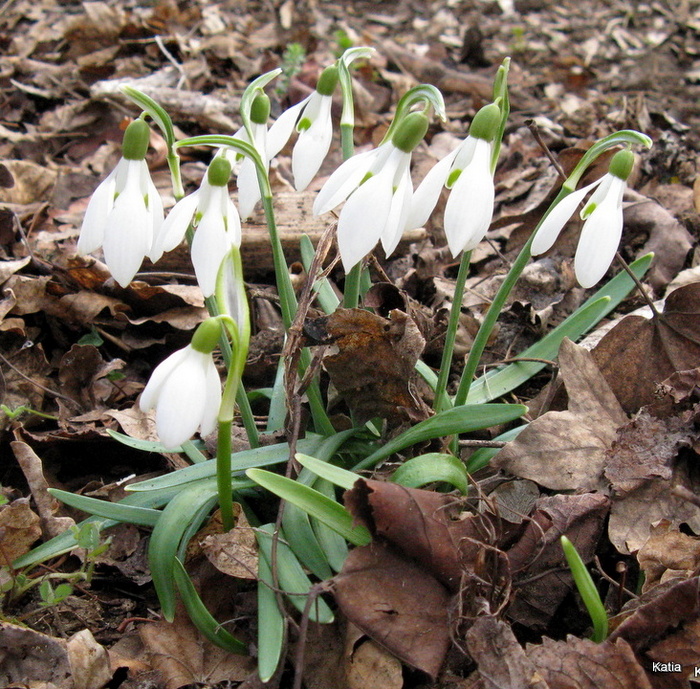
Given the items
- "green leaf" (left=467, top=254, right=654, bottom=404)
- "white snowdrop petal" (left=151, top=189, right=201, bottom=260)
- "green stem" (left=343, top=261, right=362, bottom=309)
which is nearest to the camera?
"white snowdrop petal" (left=151, top=189, right=201, bottom=260)

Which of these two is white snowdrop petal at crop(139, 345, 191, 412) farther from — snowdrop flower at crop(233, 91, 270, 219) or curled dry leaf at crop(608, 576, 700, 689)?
curled dry leaf at crop(608, 576, 700, 689)

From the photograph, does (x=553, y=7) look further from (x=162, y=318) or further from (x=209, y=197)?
(x=209, y=197)

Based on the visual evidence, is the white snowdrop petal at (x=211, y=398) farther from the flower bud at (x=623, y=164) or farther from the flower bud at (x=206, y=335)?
the flower bud at (x=623, y=164)

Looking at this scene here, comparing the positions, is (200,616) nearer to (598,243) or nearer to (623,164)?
(598,243)

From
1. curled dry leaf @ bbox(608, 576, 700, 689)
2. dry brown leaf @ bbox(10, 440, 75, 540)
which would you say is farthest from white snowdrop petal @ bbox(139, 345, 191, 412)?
curled dry leaf @ bbox(608, 576, 700, 689)

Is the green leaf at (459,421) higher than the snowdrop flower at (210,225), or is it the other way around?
the snowdrop flower at (210,225)

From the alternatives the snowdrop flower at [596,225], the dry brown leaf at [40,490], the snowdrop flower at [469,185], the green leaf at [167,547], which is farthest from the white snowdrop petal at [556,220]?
the dry brown leaf at [40,490]
